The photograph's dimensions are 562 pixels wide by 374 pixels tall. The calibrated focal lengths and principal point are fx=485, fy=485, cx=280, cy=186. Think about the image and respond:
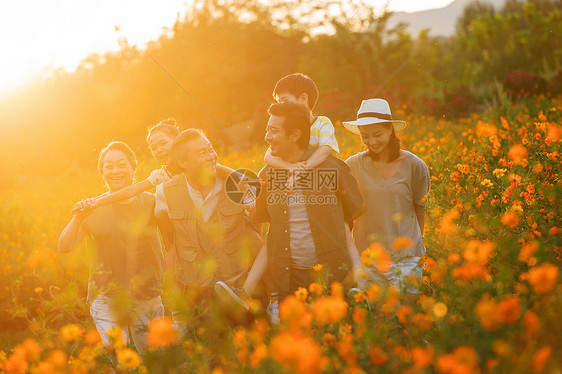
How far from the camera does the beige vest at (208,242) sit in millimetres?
3307

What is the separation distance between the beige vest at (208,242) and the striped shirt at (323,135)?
0.70 metres

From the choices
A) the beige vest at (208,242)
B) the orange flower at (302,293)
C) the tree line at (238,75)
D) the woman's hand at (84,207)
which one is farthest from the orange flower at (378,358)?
the tree line at (238,75)

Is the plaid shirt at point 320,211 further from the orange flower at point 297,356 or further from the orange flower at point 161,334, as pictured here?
the orange flower at point 297,356

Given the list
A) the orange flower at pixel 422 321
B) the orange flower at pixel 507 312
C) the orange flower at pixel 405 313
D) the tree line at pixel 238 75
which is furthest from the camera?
the tree line at pixel 238 75

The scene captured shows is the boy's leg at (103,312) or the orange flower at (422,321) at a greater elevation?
the orange flower at (422,321)

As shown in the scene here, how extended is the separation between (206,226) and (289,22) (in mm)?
17364

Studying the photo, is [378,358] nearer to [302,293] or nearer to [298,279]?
[302,293]

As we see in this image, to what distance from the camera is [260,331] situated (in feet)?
7.51

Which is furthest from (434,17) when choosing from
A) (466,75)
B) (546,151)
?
(546,151)

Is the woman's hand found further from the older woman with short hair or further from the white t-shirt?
the white t-shirt

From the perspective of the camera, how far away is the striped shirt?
3.41m

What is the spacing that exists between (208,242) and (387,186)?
1.27 meters

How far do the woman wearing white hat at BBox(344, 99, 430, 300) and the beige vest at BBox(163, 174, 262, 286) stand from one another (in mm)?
859

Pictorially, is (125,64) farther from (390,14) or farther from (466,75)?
(466,75)
